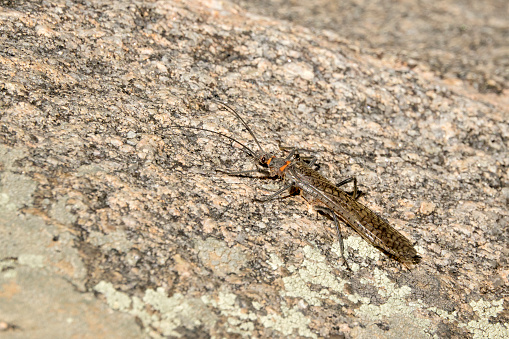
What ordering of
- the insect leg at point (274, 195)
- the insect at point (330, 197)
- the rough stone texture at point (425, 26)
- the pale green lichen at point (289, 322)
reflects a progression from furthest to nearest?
the rough stone texture at point (425, 26) < the insect leg at point (274, 195) < the insect at point (330, 197) < the pale green lichen at point (289, 322)

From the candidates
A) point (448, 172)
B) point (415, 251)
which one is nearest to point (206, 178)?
point (415, 251)

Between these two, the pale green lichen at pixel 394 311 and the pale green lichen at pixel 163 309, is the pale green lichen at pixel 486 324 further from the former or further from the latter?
the pale green lichen at pixel 163 309

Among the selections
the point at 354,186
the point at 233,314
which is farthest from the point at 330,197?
the point at 233,314

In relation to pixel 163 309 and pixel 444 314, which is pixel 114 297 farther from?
pixel 444 314

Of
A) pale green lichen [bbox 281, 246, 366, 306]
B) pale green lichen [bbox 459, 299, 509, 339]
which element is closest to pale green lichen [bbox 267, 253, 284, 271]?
pale green lichen [bbox 281, 246, 366, 306]

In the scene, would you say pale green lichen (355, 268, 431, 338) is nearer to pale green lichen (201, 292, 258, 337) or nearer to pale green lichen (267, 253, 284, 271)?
pale green lichen (267, 253, 284, 271)

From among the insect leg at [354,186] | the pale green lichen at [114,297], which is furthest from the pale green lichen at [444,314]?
the pale green lichen at [114,297]
